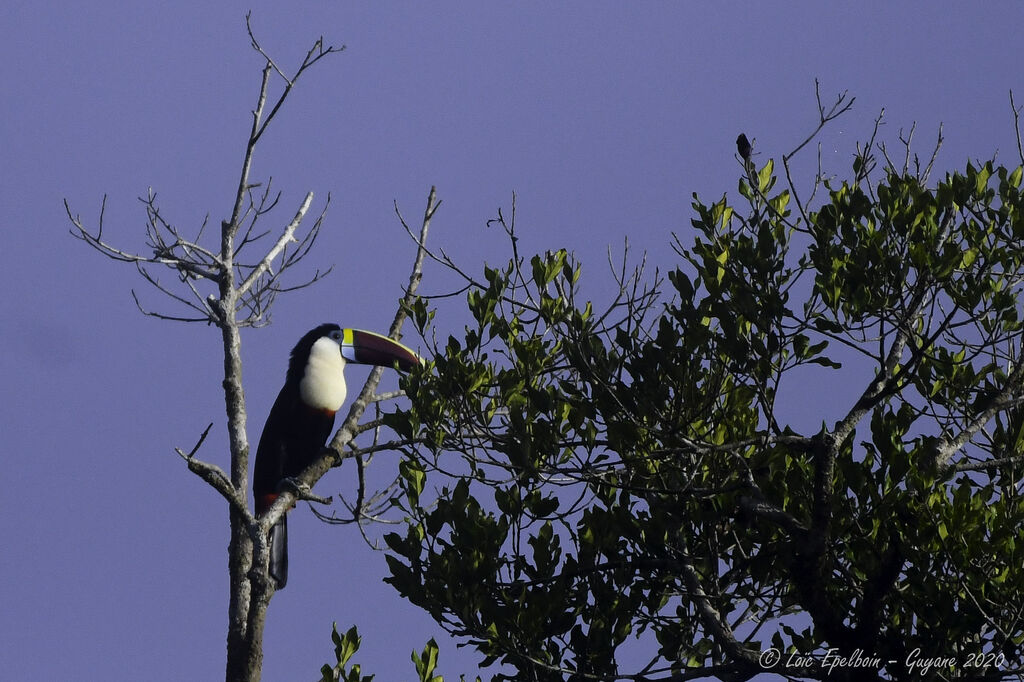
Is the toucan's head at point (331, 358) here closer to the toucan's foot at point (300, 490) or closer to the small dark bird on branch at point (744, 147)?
the toucan's foot at point (300, 490)

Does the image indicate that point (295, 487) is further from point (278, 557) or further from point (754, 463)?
point (754, 463)

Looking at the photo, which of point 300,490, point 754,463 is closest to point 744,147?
point 754,463

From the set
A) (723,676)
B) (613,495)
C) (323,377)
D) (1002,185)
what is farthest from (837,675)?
(323,377)

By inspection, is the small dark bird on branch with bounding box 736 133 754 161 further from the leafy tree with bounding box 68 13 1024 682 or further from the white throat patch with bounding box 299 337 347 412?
the white throat patch with bounding box 299 337 347 412

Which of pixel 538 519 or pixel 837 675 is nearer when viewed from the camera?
pixel 837 675

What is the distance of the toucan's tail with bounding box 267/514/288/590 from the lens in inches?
401

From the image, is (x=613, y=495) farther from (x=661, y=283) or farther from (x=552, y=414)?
(x=661, y=283)

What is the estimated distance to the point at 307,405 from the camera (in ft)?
Answer: 38.7

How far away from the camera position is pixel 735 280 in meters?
5.82

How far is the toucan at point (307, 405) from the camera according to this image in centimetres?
1151

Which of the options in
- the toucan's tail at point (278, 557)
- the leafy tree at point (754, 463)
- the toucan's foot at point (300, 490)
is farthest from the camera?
the toucan's tail at point (278, 557)

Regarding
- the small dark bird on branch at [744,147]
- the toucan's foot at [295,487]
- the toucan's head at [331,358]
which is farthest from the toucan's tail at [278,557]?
the small dark bird on branch at [744,147]

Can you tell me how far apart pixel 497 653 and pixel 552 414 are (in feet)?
4.64

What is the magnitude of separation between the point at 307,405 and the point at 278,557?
2.02m
